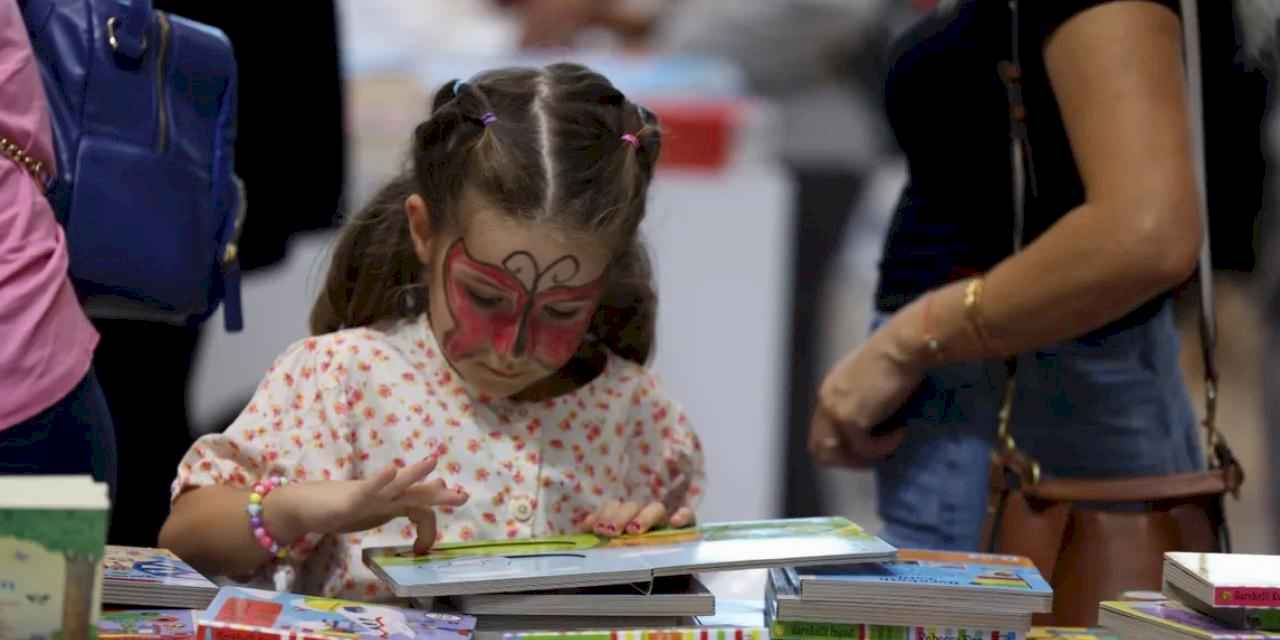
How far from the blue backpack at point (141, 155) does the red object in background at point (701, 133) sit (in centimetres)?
299

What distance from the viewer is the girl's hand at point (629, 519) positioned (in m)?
2.08

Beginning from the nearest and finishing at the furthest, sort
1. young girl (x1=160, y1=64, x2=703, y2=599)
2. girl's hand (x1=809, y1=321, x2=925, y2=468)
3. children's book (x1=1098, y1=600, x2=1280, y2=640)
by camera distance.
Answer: children's book (x1=1098, y1=600, x2=1280, y2=640)
young girl (x1=160, y1=64, x2=703, y2=599)
girl's hand (x1=809, y1=321, x2=925, y2=468)

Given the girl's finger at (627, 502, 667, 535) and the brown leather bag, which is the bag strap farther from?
the girl's finger at (627, 502, 667, 535)

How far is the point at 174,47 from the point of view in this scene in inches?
85.6

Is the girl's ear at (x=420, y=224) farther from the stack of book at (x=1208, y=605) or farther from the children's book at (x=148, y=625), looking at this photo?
the stack of book at (x=1208, y=605)

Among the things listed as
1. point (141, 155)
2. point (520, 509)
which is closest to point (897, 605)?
point (520, 509)

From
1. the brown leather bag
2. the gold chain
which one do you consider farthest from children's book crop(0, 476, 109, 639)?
the brown leather bag

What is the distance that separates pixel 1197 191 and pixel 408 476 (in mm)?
1019

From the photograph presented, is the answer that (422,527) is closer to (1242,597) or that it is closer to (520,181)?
(520,181)

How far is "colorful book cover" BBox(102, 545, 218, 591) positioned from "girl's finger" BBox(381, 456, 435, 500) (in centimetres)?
21

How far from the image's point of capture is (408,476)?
6.20 feet

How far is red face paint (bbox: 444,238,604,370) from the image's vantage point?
81.5 inches

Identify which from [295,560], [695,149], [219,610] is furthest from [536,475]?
[695,149]

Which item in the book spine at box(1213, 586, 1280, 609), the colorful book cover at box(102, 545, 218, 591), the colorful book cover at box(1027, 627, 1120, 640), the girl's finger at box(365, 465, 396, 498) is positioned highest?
the girl's finger at box(365, 465, 396, 498)
